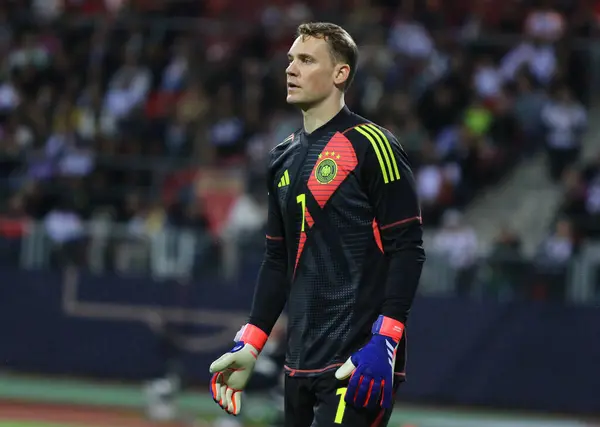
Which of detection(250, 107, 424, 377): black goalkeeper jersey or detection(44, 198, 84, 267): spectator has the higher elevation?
detection(250, 107, 424, 377): black goalkeeper jersey

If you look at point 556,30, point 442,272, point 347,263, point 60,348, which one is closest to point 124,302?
point 60,348

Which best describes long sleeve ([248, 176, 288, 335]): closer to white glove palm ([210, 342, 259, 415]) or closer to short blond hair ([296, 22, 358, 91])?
white glove palm ([210, 342, 259, 415])

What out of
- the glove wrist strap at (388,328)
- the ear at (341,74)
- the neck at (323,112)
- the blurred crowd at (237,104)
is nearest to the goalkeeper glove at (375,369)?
the glove wrist strap at (388,328)

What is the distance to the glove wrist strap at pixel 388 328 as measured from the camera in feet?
16.5

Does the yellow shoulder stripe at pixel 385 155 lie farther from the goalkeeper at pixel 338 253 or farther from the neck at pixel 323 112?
the neck at pixel 323 112

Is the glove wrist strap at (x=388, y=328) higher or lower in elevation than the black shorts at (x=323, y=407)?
higher

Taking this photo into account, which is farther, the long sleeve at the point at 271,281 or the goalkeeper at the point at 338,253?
the long sleeve at the point at 271,281

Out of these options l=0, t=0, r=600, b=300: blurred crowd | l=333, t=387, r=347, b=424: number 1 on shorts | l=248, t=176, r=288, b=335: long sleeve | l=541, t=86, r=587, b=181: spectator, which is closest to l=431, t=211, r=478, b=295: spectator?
l=0, t=0, r=600, b=300: blurred crowd

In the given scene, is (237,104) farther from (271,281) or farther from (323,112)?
(323,112)

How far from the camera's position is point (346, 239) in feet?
17.2

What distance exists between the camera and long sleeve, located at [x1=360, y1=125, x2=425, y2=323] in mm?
5086

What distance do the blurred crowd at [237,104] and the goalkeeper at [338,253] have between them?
9.90 m

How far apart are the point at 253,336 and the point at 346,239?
2.19 ft

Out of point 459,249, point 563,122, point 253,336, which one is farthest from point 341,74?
point 563,122
